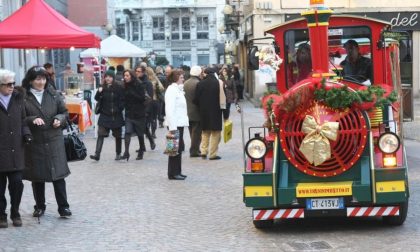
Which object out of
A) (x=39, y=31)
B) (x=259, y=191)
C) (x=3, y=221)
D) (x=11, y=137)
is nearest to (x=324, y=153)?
(x=259, y=191)

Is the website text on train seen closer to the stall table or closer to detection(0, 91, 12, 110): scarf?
detection(0, 91, 12, 110): scarf

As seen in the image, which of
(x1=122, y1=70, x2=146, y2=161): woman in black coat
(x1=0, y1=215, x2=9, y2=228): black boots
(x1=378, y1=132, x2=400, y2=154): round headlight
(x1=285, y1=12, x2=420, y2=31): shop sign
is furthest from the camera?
(x1=285, y1=12, x2=420, y2=31): shop sign

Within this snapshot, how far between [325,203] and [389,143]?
882 mm

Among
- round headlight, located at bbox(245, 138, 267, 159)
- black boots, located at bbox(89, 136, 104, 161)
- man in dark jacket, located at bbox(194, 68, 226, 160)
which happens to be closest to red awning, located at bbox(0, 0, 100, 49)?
black boots, located at bbox(89, 136, 104, 161)

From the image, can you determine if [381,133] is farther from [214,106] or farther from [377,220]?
[214,106]

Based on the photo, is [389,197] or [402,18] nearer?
[389,197]

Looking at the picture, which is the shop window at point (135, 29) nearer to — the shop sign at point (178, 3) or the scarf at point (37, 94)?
the shop sign at point (178, 3)

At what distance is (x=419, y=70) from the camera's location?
3078cm

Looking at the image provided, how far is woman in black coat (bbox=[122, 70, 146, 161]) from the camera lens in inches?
580

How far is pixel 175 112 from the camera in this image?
1248 centimetres

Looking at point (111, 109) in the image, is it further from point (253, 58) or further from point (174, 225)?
point (174, 225)

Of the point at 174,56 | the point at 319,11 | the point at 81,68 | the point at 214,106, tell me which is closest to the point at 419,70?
the point at 81,68

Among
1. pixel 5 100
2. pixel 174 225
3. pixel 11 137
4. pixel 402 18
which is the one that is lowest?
pixel 174 225

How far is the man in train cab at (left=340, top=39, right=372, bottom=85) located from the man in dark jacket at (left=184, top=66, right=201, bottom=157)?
643cm
